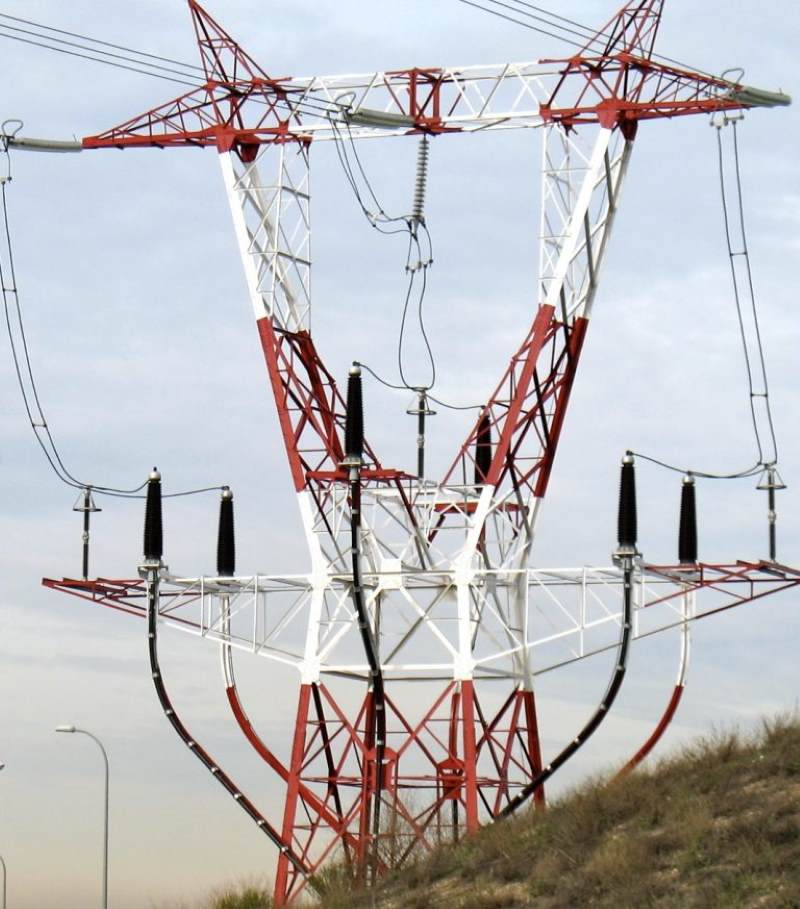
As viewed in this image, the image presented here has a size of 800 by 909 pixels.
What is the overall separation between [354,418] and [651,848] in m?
13.1

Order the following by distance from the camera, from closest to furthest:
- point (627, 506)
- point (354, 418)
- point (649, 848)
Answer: point (649, 848), point (354, 418), point (627, 506)

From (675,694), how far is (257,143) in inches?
620

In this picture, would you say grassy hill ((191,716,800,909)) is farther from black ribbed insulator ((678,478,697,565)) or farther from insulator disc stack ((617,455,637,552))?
black ribbed insulator ((678,478,697,565))

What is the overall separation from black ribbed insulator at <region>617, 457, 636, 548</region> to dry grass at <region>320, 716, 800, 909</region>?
5.65 metres

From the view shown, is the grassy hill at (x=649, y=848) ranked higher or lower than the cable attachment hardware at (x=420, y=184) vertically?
lower

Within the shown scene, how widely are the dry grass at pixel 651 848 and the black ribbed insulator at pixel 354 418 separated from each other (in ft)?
28.2

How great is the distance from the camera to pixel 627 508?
59781 mm

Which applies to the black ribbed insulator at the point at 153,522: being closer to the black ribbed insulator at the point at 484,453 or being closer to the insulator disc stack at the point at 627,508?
the black ribbed insulator at the point at 484,453

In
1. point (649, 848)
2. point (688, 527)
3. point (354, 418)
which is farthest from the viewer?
point (688, 527)

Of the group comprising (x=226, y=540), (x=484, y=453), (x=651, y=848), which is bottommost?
(x=651, y=848)

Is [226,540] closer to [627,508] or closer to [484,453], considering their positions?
[484,453]

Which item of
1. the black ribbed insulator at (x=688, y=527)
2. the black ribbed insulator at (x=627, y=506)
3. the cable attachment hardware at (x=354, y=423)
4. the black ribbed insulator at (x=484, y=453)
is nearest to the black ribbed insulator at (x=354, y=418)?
the cable attachment hardware at (x=354, y=423)

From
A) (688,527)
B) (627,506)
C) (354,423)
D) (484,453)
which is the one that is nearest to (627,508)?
(627,506)

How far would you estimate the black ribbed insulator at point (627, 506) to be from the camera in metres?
59.2
